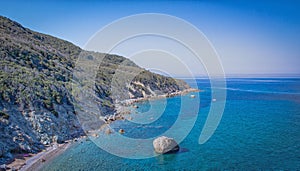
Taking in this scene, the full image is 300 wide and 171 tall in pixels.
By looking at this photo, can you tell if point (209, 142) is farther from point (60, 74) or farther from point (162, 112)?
point (60, 74)

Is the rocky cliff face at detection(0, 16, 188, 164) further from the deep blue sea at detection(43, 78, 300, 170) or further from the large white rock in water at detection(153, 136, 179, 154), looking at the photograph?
the large white rock in water at detection(153, 136, 179, 154)

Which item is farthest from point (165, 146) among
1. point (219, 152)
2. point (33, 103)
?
point (33, 103)

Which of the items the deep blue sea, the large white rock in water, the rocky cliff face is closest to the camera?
the deep blue sea

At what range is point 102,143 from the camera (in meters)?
29.8

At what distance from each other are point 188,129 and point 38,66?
3187 centimetres

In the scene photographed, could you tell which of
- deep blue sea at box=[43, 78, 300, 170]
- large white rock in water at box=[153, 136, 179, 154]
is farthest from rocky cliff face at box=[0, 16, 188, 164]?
large white rock in water at box=[153, 136, 179, 154]

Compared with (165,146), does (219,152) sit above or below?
below

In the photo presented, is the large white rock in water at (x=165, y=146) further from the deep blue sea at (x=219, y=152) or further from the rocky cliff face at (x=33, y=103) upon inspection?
the rocky cliff face at (x=33, y=103)

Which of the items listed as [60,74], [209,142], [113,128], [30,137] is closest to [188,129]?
[209,142]

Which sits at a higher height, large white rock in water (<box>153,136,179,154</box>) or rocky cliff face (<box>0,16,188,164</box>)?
rocky cliff face (<box>0,16,188,164</box>)

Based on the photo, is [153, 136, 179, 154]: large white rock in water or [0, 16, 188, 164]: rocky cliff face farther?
[0, 16, 188, 164]: rocky cliff face

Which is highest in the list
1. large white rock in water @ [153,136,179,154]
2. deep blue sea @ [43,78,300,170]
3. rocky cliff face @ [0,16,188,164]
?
rocky cliff face @ [0,16,188,164]

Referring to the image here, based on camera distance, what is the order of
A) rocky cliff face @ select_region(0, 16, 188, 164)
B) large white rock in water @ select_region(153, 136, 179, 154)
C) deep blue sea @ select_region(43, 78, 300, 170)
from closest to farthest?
1. deep blue sea @ select_region(43, 78, 300, 170)
2. large white rock in water @ select_region(153, 136, 179, 154)
3. rocky cliff face @ select_region(0, 16, 188, 164)

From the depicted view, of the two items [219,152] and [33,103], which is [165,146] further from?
[33,103]
